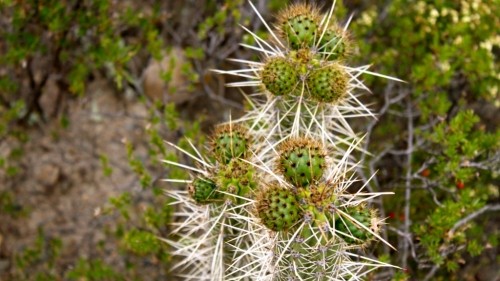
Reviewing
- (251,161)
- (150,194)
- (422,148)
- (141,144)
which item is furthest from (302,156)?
(141,144)

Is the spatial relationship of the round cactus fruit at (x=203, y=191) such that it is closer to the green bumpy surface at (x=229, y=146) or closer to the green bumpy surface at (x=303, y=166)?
the green bumpy surface at (x=229, y=146)

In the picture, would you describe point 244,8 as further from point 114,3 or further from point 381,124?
point 381,124

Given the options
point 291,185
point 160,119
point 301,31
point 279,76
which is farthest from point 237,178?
point 160,119

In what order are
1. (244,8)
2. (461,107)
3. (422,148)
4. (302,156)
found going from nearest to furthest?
(302,156)
(422,148)
(461,107)
(244,8)

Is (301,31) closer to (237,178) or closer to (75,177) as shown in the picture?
(237,178)

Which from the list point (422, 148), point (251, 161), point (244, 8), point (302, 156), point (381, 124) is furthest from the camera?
point (244, 8)

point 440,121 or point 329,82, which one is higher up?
point 329,82

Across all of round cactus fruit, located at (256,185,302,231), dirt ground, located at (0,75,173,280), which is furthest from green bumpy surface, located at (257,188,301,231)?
dirt ground, located at (0,75,173,280)

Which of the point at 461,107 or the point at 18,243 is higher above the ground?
the point at 461,107
